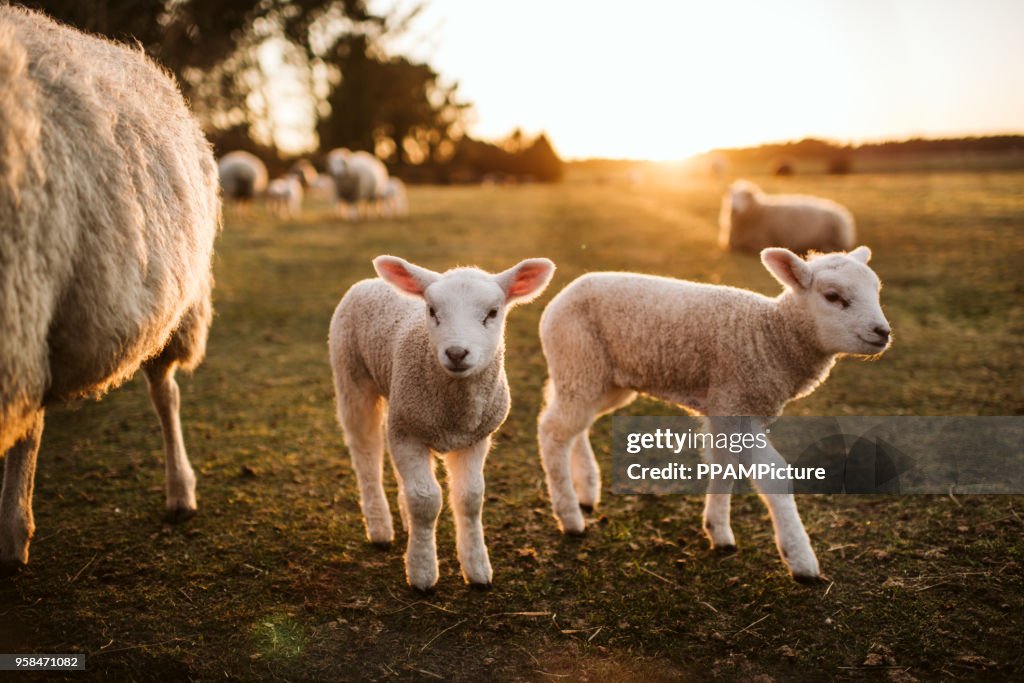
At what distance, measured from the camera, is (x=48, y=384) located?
2604 millimetres

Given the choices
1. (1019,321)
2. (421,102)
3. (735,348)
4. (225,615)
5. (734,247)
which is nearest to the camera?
(225,615)

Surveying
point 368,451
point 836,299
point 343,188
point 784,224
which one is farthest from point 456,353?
point 343,188

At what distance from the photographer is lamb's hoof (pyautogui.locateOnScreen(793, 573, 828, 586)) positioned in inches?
138

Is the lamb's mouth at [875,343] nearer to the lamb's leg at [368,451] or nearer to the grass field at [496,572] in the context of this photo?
the grass field at [496,572]

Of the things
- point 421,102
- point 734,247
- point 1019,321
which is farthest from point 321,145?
point 1019,321

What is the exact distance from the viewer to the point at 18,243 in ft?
7.61

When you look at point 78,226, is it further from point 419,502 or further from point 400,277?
point 419,502

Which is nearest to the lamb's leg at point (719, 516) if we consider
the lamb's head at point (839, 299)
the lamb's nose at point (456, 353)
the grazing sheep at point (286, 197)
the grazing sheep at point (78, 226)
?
the lamb's head at point (839, 299)

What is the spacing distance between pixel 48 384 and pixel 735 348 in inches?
121

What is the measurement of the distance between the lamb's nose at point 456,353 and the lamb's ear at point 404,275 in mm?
453

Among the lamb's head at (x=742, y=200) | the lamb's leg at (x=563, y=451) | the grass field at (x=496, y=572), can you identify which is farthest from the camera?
the lamb's head at (x=742, y=200)

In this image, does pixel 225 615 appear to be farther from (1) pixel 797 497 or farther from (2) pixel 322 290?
(2) pixel 322 290

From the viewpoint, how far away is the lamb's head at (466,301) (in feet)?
9.59

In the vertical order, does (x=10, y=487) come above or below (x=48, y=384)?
below
